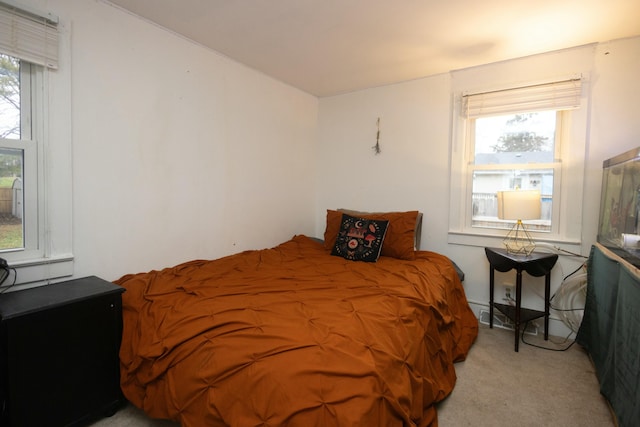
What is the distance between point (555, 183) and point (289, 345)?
2.52 metres

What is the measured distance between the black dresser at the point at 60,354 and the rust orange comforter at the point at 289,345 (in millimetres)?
98

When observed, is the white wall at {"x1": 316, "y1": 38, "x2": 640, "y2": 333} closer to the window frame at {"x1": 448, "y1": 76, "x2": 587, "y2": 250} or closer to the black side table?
the window frame at {"x1": 448, "y1": 76, "x2": 587, "y2": 250}

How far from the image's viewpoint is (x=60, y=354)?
1370 mm

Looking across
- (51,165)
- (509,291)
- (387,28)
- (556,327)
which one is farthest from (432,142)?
(51,165)

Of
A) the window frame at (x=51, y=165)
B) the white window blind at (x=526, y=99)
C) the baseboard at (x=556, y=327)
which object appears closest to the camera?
the window frame at (x=51, y=165)

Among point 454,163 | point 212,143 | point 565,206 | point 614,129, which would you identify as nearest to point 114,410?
point 212,143

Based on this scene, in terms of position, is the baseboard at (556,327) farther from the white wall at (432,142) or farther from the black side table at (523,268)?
the black side table at (523,268)

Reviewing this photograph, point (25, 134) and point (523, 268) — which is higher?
point (25, 134)

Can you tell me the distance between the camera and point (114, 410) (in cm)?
156

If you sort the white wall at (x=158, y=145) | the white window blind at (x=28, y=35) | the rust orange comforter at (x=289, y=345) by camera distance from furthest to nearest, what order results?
1. the white wall at (x=158, y=145)
2. the white window blind at (x=28, y=35)
3. the rust orange comforter at (x=289, y=345)

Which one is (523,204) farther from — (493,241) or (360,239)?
(360,239)

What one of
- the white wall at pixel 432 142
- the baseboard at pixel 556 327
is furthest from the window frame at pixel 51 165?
the baseboard at pixel 556 327

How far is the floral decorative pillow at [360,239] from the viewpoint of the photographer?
2490 millimetres

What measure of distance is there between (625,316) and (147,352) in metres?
2.22
